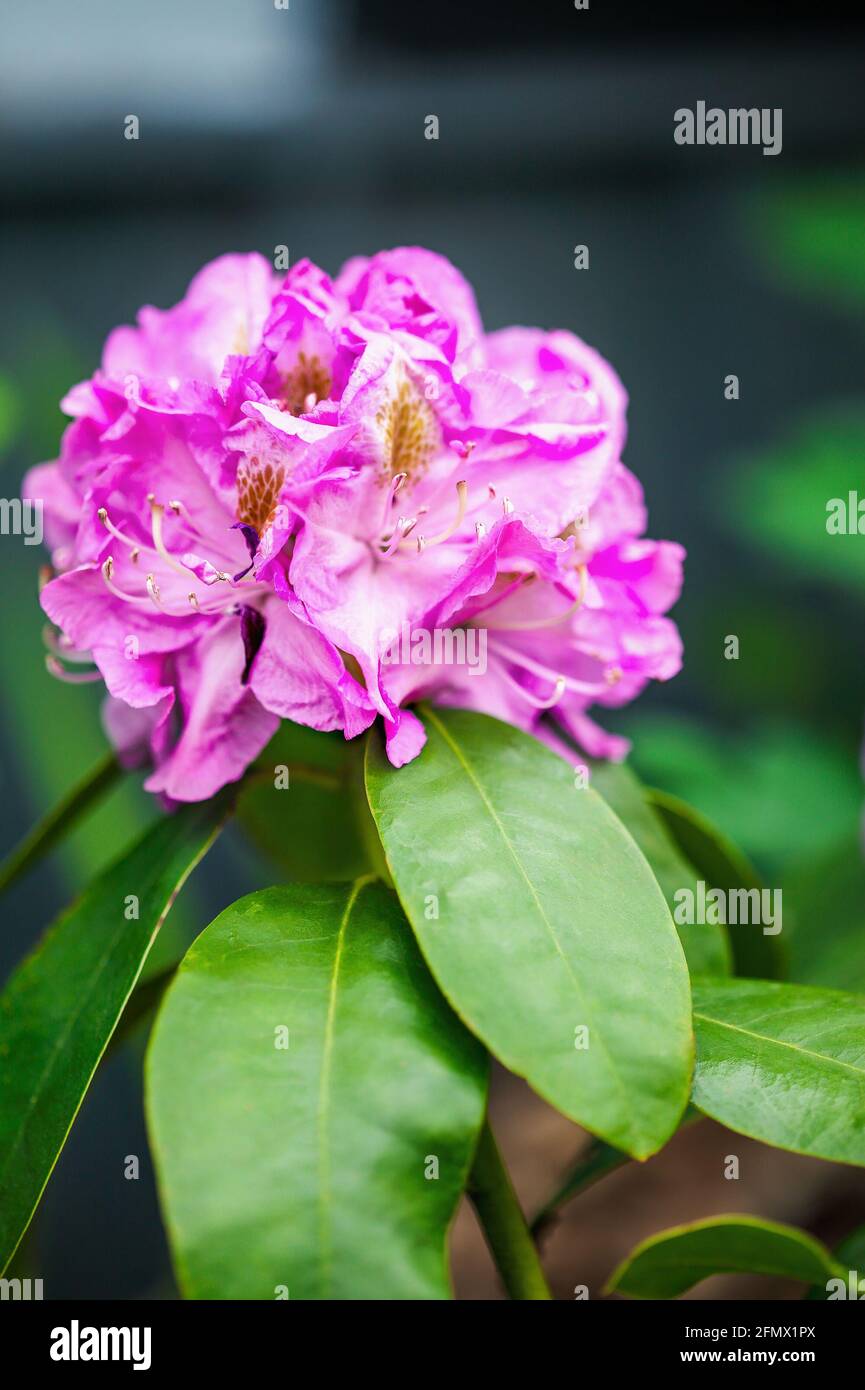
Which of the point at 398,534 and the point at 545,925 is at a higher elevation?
the point at 398,534

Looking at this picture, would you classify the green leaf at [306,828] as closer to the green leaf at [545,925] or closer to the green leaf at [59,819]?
the green leaf at [59,819]

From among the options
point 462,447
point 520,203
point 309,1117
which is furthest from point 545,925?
point 520,203

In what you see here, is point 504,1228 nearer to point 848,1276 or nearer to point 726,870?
point 848,1276

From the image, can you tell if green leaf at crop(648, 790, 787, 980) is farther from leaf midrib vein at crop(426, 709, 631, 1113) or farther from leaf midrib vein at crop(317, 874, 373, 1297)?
leaf midrib vein at crop(317, 874, 373, 1297)

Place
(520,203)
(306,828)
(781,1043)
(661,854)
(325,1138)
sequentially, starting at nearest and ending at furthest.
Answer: (325,1138), (781,1043), (661,854), (306,828), (520,203)

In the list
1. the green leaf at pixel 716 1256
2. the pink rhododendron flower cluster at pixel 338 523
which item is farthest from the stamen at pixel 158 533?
the green leaf at pixel 716 1256

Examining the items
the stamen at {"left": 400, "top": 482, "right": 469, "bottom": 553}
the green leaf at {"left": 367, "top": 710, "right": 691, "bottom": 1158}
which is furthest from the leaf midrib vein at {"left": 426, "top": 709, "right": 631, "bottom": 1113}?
the stamen at {"left": 400, "top": 482, "right": 469, "bottom": 553}

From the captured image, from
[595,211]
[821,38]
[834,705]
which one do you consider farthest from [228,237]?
[834,705]
